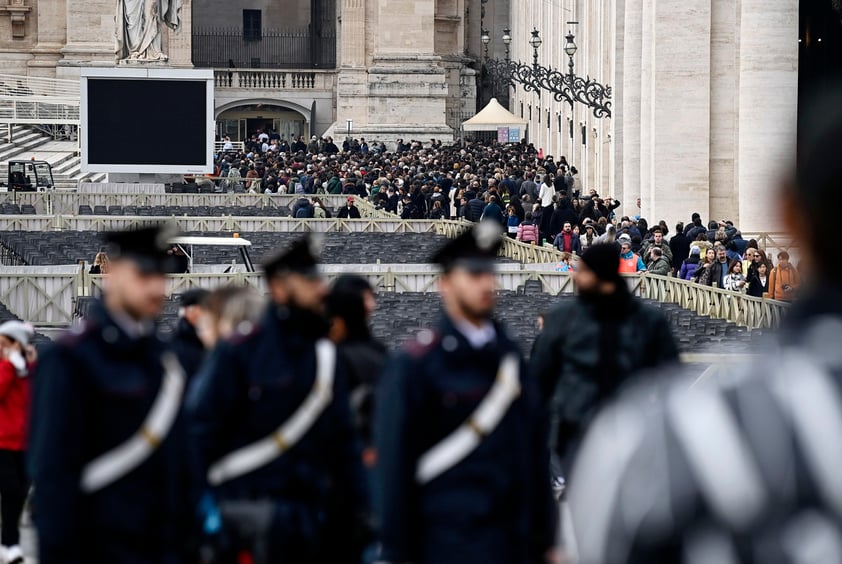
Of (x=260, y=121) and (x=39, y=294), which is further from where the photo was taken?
(x=260, y=121)

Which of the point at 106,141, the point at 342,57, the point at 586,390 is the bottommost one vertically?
the point at 586,390

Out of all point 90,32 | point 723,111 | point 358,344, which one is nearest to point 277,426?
point 358,344

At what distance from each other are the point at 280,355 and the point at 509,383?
84 cm

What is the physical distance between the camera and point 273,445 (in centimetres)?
590

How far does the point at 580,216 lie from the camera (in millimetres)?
31656

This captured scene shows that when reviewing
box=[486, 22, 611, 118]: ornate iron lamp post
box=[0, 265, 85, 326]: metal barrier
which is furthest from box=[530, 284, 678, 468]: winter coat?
box=[486, 22, 611, 118]: ornate iron lamp post

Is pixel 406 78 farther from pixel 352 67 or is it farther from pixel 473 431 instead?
pixel 473 431

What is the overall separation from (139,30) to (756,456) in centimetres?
4695

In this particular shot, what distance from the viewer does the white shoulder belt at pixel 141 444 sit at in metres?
5.26

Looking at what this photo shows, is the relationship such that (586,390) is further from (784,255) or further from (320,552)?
(784,255)

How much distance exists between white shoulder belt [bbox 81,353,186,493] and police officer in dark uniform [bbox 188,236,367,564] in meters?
0.40

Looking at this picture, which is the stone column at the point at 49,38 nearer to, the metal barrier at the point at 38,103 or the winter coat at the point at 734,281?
the metal barrier at the point at 38,103

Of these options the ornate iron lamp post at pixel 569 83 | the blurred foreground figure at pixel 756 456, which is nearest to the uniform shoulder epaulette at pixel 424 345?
the blurred foreground figure at pixel 756 456

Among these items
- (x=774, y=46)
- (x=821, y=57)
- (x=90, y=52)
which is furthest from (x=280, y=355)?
(x=90, y=52)
